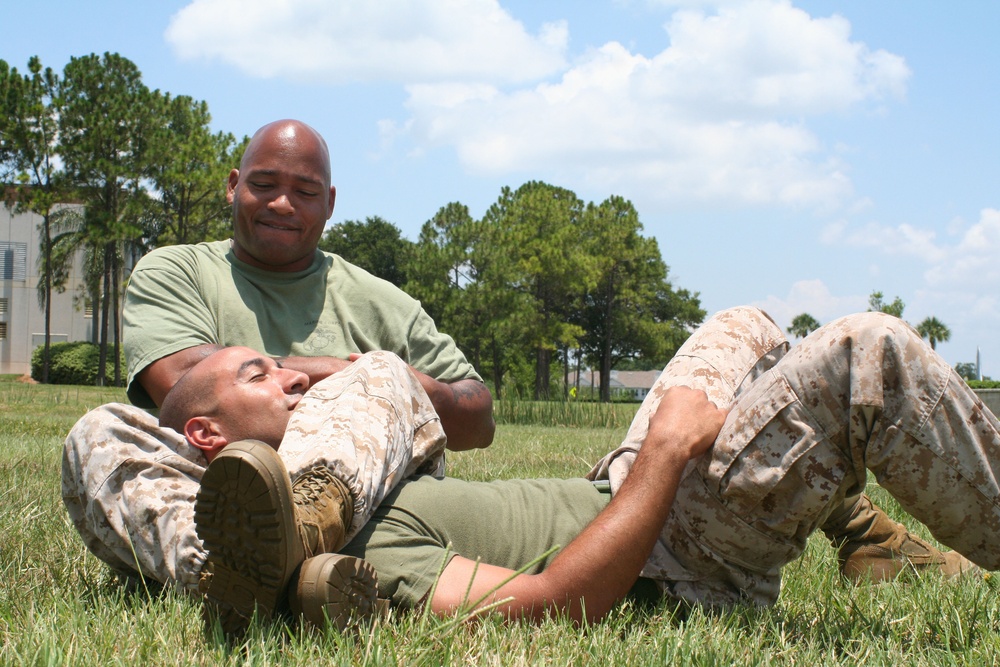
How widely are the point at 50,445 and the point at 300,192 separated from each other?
375 cm

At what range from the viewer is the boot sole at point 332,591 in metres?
1.99

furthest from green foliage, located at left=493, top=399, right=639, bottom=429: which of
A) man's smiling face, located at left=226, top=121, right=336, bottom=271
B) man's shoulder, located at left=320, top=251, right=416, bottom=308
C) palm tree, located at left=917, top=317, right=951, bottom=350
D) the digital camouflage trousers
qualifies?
palm tree, located at left=917, top=317, right=951, bottom=350

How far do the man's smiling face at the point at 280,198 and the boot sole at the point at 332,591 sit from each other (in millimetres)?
2099

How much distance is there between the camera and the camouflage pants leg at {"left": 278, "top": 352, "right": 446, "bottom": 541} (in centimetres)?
229

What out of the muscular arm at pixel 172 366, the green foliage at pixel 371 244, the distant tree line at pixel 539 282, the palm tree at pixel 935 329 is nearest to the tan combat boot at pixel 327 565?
A: the muscular arm at pixel 172 366

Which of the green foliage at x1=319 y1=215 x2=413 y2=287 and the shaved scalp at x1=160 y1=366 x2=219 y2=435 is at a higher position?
the green foliage at x1=319 y1=215 x2=413 y2=287

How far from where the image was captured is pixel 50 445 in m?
6.52

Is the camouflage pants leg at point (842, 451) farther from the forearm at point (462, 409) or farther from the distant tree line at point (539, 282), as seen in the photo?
the distant tree line at point (539, 282)

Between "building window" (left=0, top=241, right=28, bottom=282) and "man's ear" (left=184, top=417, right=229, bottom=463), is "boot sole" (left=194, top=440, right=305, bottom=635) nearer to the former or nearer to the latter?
"man's ear" (left=184, top=417, right=229, bottom=463)

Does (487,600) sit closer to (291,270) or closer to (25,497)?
(291,270)

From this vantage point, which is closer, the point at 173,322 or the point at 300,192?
the point at 173,322

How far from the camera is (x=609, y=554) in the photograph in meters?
2.34

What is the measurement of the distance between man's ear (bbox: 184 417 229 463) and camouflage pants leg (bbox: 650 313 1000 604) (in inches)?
52.9

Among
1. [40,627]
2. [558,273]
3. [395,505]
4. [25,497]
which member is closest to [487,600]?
[395,505]
